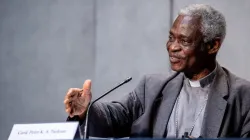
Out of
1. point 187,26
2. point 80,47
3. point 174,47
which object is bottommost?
point 80,47

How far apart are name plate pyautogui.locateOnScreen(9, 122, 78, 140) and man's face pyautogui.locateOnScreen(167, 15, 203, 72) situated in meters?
0.90

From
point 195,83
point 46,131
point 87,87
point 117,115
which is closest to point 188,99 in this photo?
point 195,83

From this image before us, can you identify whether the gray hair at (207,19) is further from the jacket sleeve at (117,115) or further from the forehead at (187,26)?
the jacket sleeve at (117,115)

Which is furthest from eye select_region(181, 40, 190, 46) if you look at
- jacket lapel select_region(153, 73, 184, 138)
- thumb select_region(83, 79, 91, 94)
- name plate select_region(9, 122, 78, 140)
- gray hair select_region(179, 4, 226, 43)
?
name plate select_region(9, 122, 78, 140)

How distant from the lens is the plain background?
377 cm

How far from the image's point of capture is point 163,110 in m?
2.99

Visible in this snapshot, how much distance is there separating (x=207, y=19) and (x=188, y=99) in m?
0.45

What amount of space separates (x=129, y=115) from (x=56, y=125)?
84cm

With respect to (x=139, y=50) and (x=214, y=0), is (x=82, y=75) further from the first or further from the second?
(x=214, y=0)

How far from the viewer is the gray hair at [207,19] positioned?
3.02 m

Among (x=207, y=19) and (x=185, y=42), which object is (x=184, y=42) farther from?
(x=207, y=19)

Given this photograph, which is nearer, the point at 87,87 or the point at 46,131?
the point at 46,131

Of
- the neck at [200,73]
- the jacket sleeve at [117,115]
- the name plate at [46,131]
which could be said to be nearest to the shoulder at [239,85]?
the neck at [200,73]

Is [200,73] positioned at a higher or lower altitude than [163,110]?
higher
